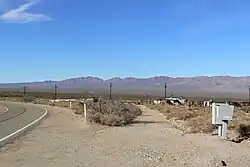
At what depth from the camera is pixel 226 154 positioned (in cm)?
1619

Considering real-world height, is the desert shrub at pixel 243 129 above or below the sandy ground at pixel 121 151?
above

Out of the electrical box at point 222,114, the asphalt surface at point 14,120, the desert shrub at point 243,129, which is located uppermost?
the electrical box at point 222,114

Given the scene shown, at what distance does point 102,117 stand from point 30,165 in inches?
643

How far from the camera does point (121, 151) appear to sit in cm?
1661

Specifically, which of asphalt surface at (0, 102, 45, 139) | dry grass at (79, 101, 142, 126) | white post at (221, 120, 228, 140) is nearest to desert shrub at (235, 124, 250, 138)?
white post at (221, 120, 228, 140)

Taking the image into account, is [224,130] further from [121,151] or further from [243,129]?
[121,151]

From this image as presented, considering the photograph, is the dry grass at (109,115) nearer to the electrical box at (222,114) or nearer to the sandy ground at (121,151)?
the sandy ground at (121,151)

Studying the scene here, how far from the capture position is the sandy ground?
46.1ft

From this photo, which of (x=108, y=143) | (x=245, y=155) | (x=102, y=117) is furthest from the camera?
(x=102, y=117)

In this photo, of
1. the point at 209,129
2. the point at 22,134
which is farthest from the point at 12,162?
the point at 209,129

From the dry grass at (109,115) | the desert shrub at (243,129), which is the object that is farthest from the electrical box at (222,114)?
the dry grass at (109,115)

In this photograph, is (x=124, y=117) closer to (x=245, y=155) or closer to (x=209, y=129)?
(x=209, y=129)

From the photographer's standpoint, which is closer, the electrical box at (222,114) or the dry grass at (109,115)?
the electrical box at (222,114)

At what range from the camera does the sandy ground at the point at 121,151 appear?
14.1m
